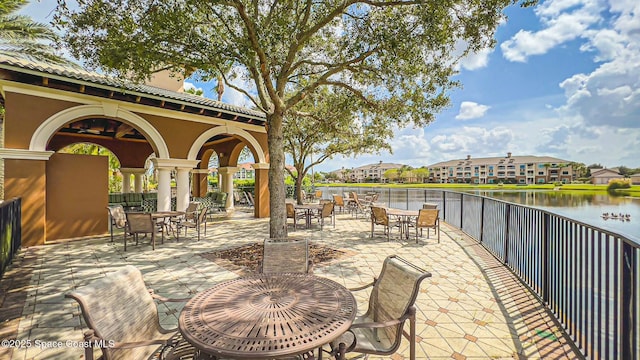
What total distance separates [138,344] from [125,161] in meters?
14.6

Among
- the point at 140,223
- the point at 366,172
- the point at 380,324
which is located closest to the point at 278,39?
the point at 140,223

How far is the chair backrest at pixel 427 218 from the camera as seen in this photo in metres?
6.76

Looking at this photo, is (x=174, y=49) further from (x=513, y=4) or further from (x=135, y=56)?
(x=513, y=4)

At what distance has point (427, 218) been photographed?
22.4ft

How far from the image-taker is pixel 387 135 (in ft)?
43.2

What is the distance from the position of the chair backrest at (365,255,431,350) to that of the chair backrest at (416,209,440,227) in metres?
4.69

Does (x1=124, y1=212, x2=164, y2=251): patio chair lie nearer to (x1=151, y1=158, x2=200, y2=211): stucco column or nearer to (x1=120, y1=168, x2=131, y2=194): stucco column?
(x1=151, y1=158, x2=200, y2=211): stucco column

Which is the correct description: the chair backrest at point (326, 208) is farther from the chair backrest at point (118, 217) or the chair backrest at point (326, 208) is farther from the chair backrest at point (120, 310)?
the chair backrest at point (120, 310)

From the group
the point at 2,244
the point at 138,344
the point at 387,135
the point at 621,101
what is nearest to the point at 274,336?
the point at 138,344

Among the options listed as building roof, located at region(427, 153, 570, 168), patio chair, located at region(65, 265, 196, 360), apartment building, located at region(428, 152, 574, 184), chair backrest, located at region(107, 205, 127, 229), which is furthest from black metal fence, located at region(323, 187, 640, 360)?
building roof, located at region(427, 153, 570, 168)

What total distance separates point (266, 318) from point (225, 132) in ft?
32.7

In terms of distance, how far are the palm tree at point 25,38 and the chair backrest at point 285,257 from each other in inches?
513

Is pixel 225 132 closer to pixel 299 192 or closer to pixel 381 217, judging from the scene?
pixel 299 192

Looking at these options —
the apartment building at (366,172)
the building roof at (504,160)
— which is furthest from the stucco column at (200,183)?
the apartment building at (366,172)
